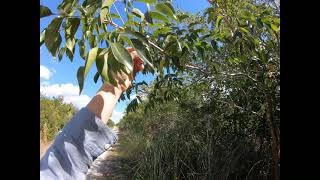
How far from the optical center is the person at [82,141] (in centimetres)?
80

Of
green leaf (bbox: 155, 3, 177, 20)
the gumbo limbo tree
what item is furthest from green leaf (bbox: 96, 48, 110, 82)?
green leaf (bbox: 155, 3, 177, 20)

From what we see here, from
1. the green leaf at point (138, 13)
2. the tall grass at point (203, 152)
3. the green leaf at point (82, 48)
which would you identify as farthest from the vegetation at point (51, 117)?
the green leaf at point (138, 13)

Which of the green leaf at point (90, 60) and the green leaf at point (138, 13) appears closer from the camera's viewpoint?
the green leaf at point (90, 60)

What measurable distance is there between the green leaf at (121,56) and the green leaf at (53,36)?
0.73 feet

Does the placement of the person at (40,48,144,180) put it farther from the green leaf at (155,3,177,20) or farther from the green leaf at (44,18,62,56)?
the green leaf at (155,3,177,20)

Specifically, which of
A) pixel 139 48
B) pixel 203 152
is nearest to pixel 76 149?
pixel 139 48

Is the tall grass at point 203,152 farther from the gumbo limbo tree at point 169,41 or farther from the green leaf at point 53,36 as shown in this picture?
the green leaf at point 53,36

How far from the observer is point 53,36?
1.00m

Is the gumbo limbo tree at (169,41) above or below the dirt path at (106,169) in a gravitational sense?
above

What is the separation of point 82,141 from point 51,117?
12272 mm

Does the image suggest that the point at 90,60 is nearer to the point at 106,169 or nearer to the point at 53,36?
the point at 53,36

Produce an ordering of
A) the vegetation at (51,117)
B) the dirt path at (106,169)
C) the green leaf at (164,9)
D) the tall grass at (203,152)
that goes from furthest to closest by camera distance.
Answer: the vegetation at (51,117), the dirt path at (106,169), the tall grass at (203,152), the green leaf at (164,9)

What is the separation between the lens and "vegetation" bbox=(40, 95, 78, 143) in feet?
36.8
